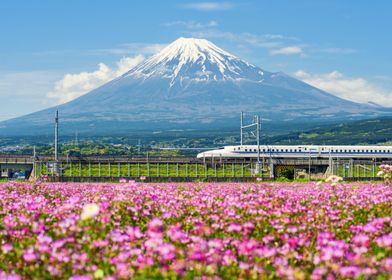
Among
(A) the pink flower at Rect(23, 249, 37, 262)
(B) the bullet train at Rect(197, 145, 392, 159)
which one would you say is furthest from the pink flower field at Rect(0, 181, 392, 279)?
(B) the bullet train at Rect(197, 145, 392, 159)

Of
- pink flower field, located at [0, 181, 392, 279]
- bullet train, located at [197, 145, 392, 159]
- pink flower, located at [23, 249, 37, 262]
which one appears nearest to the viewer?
pink flower field, located at [0, 181, 392, 279]

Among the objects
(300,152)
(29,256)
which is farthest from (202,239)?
(300,152)

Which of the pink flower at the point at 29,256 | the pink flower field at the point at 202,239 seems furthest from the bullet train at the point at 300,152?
the pink flower at the point at 29,256

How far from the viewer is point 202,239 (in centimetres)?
776

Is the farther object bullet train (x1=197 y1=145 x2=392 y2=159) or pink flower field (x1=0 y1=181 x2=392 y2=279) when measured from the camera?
bullet train (x1=197 y1=145 x2=392 y2=159)

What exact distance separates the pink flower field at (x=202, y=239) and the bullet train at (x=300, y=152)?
283 ft

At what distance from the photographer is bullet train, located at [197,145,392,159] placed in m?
100

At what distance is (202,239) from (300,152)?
99.2 meters

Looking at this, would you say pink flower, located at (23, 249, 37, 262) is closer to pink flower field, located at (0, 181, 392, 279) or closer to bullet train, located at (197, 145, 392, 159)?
pink flower field, located at (0, 181, 392, 279)

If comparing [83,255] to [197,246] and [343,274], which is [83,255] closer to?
[197,246]

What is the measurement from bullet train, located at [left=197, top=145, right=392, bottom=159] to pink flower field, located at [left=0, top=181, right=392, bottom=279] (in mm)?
Answer: 86201

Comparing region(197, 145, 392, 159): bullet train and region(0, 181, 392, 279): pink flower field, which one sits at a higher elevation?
region(0, 181, 392, 279): pink flower field

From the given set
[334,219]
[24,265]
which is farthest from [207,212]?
[24,265]

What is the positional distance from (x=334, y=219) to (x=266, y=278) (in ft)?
12.4
